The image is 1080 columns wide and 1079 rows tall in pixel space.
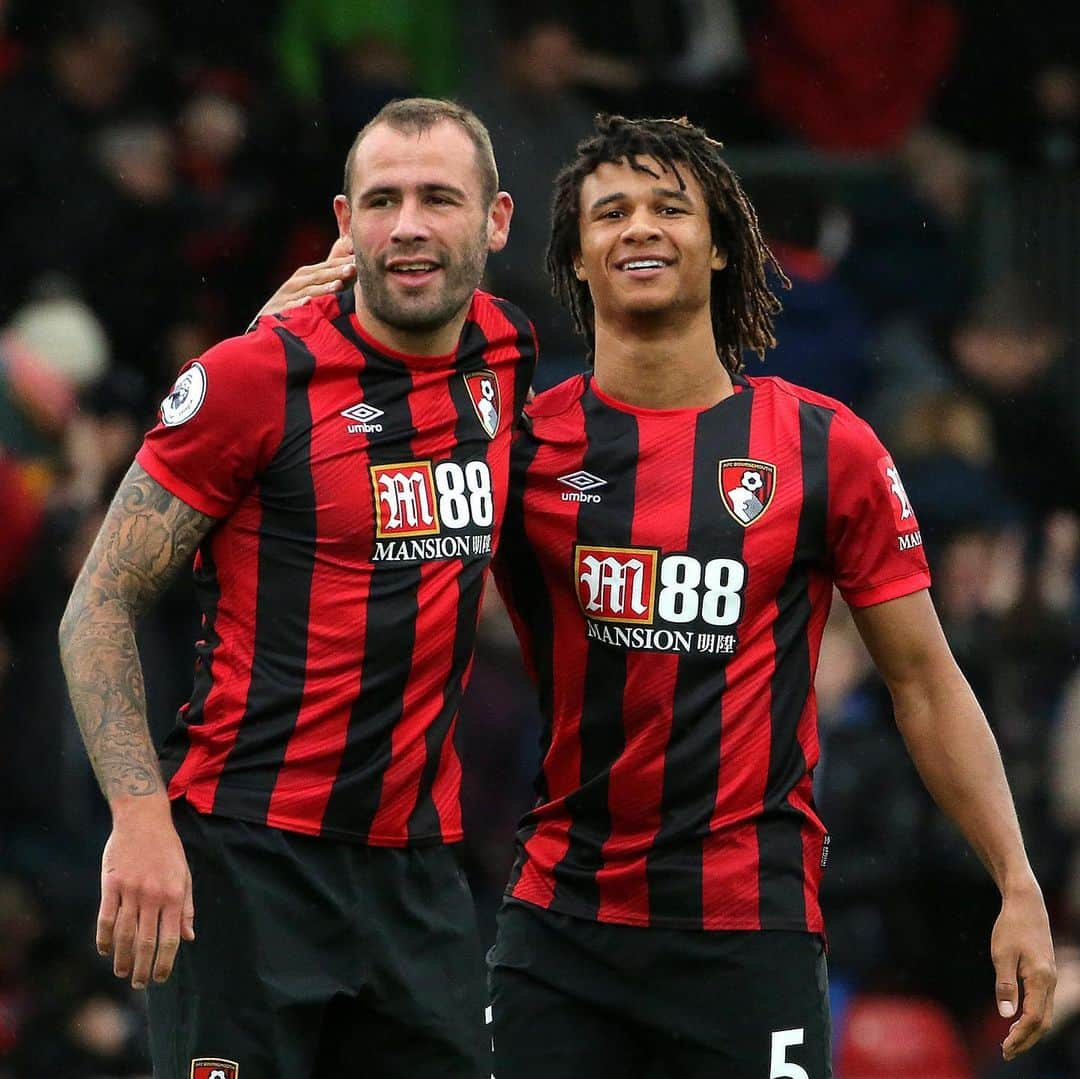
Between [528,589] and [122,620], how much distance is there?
929mm

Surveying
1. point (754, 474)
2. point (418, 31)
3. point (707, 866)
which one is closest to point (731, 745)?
point (707, 866)

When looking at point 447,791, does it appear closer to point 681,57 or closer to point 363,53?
point 363,53

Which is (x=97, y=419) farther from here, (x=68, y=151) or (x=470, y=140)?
(x=470, y=140)

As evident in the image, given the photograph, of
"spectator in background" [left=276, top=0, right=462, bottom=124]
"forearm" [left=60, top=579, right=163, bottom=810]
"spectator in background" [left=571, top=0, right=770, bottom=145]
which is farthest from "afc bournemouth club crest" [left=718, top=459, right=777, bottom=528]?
"spectator in background" [left=571, top=0, right=770, bottom=145]

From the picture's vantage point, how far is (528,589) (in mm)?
4648

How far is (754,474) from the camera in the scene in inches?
180

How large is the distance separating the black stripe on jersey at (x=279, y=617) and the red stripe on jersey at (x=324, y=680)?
15mm

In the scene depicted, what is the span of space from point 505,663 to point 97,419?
1660 mm

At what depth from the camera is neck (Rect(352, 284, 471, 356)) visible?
14.3 feet

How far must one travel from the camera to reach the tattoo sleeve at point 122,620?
3996mm

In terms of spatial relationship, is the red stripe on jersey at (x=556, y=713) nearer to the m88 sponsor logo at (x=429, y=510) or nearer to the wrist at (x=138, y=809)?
the m88 sponsor logo at (x=429, y=510)

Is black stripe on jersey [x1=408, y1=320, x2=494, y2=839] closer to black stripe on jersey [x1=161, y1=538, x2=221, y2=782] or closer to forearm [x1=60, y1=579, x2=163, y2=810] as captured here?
black stripe on jersey [x1=161, y1=538, x2=221, y2=782]

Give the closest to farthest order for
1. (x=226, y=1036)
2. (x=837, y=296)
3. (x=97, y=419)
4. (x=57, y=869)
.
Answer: (x=226, y=1036) < (x=57, y=869) < (x=97, y=419) < (x=837, y=296)

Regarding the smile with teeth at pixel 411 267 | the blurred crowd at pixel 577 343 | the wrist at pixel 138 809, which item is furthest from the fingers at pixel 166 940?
the blurred crowd at pixel 577 343
